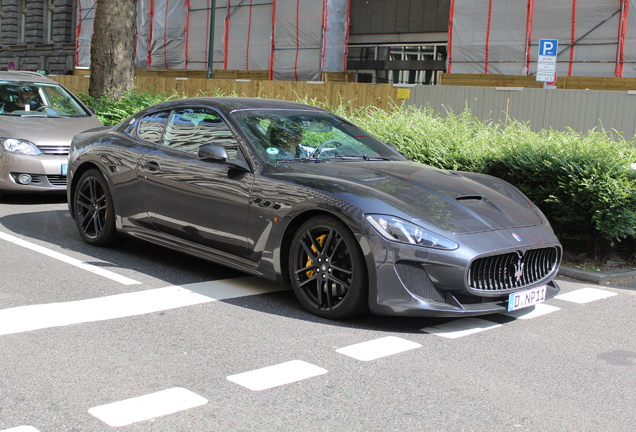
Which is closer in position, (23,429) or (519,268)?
(23,429)

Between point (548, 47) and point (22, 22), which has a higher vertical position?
point (22, 22)

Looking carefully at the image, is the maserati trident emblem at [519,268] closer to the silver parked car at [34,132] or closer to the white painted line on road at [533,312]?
the white painted line on road at [533,312]

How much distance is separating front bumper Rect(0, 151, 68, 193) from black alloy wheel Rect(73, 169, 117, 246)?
7.86 feet

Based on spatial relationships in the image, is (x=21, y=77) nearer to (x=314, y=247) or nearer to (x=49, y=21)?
(x=314, y=247)

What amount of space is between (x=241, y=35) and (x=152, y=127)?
2708cm

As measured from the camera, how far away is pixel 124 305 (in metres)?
5.42

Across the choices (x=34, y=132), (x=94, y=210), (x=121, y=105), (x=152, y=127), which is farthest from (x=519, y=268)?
(x=121, y=105)

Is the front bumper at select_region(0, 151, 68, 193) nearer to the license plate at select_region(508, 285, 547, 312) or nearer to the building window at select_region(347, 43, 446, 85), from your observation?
the license plate at select_region(508, 285, 547, 312)

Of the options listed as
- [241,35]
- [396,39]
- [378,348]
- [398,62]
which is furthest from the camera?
[241,35]

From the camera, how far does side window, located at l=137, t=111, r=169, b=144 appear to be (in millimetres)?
6670

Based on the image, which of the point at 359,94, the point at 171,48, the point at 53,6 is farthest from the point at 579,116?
the point at 53,6

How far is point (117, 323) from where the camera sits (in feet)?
16.4

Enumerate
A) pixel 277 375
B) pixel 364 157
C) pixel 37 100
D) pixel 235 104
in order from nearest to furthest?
pixel 277 375
pixel 364 157
pixel 235 104
pixel 37 100

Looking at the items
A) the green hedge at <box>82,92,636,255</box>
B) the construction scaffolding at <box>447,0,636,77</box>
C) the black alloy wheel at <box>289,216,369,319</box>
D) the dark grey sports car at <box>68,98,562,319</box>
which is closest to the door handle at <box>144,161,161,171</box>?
the dark grey sports car at <box>68,98,562,319</box>
